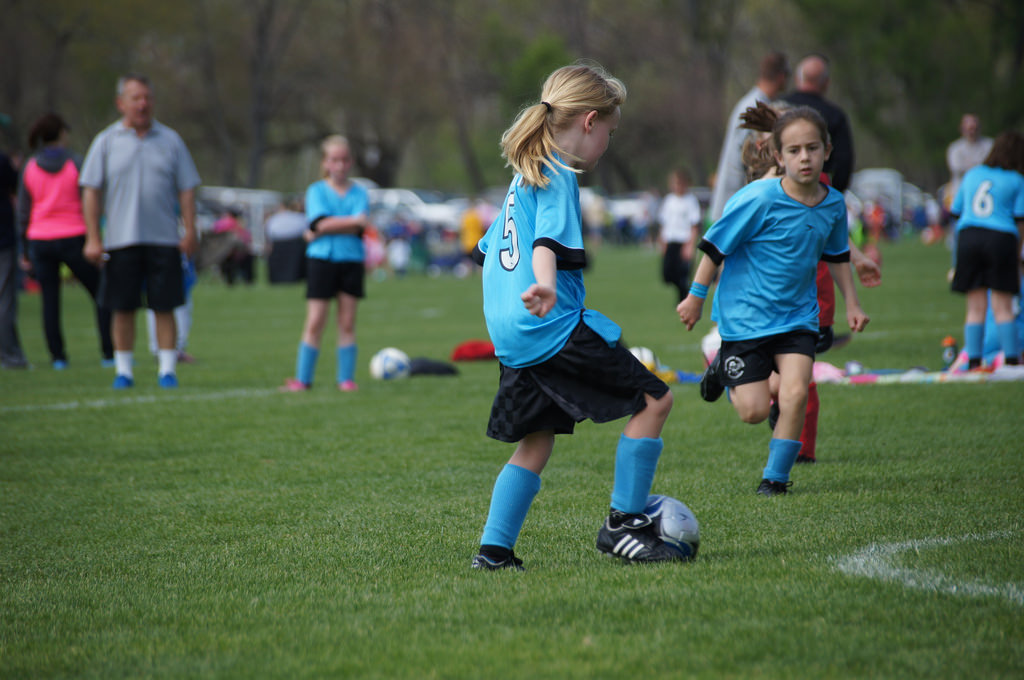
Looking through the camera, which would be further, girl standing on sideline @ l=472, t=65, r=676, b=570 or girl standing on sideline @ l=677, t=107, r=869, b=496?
girl standing on sideline @ l=677, t=107, r=869, b=496

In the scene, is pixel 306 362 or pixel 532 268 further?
pixel 306 362

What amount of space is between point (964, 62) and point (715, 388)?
50.0 m

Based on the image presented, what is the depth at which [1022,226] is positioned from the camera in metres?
8.42

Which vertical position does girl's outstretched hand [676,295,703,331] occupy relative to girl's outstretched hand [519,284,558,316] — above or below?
below

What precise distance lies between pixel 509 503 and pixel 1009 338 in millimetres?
6050

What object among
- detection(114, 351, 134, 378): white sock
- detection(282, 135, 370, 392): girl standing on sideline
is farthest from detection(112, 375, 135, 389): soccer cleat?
detection(282, 135, 370, 392): girl standing on sideline

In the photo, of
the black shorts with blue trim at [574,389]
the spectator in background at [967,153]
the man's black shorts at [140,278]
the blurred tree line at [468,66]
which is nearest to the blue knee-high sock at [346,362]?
the man's black shorts at [140,278]

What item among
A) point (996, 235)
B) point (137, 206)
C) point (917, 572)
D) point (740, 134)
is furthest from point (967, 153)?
point (917, 572)

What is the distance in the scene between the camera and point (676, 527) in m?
3.98

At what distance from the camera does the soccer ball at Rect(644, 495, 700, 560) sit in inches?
156

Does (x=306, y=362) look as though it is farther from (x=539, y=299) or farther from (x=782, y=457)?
(x=539, y=299)

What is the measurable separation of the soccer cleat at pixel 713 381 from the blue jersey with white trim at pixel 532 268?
146 centimetres

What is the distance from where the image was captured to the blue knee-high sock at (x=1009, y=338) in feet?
28.1

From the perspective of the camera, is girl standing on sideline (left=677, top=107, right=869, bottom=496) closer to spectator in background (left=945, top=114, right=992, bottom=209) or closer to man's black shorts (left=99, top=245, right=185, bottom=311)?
man's black shorts (left=99, top=245, right=185, bottom=311)
